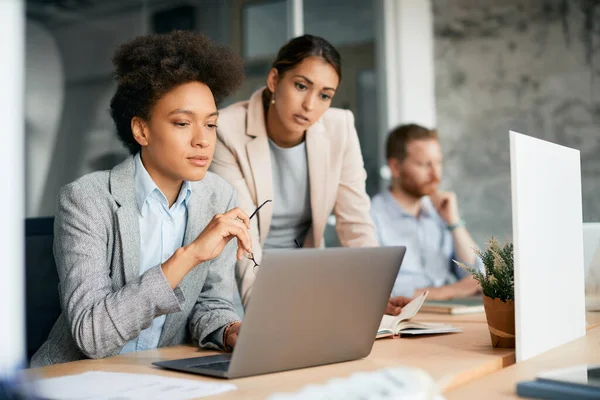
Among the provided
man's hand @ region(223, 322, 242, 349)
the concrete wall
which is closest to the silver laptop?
man's hand @ region(223, 322, 242, 349)

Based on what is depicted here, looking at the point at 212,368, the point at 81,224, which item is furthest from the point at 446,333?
the point at 81,224

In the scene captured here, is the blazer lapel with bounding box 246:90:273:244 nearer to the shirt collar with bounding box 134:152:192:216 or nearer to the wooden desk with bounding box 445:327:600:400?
the shirt collar with bounding box 134:152:192:216

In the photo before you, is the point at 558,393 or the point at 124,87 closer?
the point at 558,393

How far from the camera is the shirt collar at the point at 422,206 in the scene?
3.23 metres

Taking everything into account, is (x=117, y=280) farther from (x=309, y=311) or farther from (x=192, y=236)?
(x=309, y=311)

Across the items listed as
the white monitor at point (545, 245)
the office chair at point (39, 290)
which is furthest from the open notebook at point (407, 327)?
the office chair at point (39, 290)

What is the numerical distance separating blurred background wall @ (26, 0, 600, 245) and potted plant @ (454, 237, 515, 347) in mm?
2122

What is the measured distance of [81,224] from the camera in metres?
1.42

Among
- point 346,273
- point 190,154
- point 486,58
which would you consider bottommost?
point 346,273

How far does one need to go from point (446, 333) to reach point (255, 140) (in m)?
0.94

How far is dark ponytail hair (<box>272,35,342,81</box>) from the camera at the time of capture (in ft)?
6.90

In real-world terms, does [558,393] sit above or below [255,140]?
below

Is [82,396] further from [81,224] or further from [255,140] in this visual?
[255,140]

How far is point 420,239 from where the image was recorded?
3236mm
